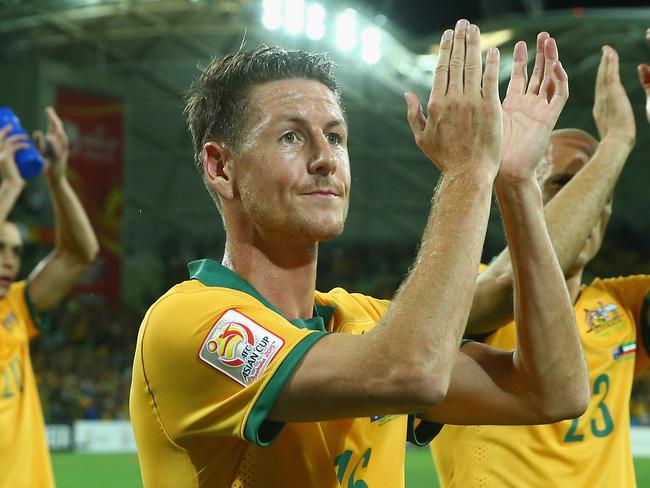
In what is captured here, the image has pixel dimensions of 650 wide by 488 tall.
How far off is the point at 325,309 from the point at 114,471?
9.69 m

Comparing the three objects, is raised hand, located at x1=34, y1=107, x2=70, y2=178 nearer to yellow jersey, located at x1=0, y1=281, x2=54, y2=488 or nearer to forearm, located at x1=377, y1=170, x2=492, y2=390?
yellow jersey, located at x1=0, y1=281, x2=54, y2=488

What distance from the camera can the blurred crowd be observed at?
17000mm

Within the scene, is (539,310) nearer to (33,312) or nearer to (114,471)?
(33,312)

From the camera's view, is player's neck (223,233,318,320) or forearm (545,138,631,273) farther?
forearm (545,138,631,273)

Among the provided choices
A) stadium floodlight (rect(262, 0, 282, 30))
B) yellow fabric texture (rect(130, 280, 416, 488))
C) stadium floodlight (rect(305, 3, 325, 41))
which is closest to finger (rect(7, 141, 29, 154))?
yellow fabric texture (rect(130, 280, 416, 488))

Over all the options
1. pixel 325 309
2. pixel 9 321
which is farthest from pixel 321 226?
pixel 9 321

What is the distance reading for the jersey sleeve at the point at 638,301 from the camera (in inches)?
140

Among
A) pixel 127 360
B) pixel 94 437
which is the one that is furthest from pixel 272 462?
pixel 127 360

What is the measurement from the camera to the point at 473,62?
199 cm

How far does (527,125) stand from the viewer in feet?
7.27

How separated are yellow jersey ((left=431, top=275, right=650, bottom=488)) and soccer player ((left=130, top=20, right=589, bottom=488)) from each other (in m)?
0.86

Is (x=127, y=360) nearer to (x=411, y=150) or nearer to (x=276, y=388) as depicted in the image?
(x=411, y=150)

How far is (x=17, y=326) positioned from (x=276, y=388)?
3407 mm

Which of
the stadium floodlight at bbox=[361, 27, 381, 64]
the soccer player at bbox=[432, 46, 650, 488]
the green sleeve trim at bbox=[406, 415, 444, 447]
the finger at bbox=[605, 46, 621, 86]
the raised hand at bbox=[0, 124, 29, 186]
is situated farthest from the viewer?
the stadium floodlight at bbox=[361, 27, 381, 64]
